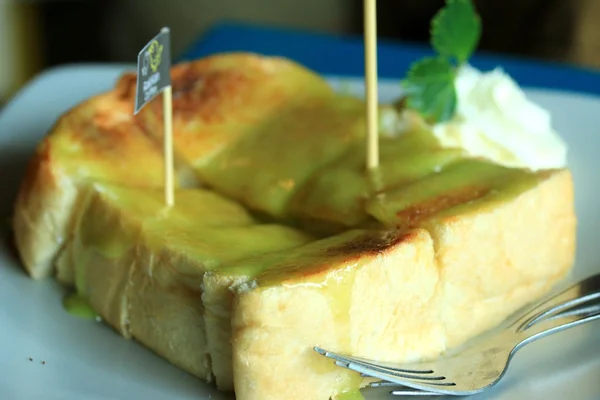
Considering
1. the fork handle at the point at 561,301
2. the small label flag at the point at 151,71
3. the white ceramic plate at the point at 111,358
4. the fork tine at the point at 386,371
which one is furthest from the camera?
the small label flag at the point at 151,71

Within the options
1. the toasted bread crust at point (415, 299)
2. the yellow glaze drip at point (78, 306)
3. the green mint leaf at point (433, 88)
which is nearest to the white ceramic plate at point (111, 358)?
the yellow glaze drip at point (78, 306)

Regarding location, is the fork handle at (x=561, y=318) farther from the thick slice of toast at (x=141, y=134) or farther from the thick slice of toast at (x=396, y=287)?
the thick slice of toast at (x=141, y=134)

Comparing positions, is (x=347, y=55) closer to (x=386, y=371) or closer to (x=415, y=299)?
(x=415, y=299)

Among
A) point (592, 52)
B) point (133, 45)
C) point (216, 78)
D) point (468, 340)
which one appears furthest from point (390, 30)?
point (468, 340)

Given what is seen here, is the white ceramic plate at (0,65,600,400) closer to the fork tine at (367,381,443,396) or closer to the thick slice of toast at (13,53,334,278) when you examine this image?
the fork tine at (367,381,443,396)

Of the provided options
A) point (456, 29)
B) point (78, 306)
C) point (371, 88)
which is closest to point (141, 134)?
point (78, 306)

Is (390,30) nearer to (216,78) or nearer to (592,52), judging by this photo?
(592,52)
